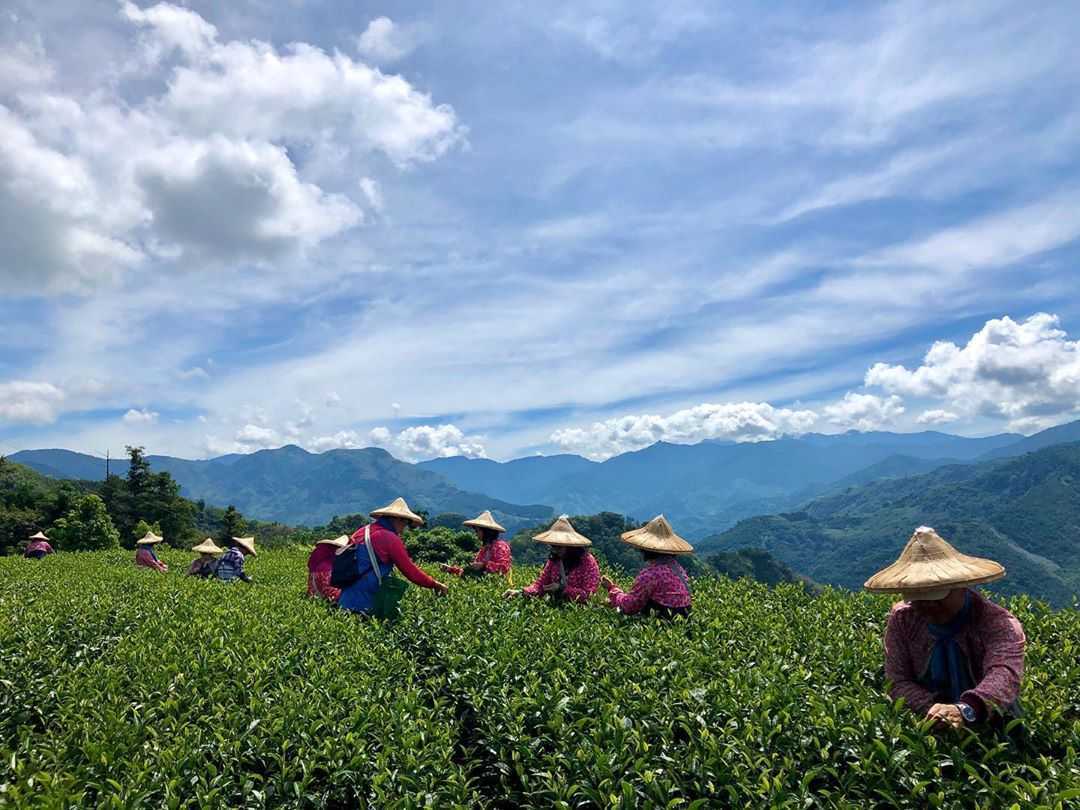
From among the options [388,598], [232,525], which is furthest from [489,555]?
[232,525]

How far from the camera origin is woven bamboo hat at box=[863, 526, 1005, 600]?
12.7 ft

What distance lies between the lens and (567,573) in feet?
26.7

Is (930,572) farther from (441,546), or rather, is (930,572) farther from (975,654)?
(441,546)

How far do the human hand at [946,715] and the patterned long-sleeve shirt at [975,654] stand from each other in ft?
0.39

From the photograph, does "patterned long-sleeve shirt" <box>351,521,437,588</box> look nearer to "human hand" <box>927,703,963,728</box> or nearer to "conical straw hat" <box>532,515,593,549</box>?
"conical straw hat" <box>532,515,593,549</box>

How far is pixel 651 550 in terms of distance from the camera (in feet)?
23.4

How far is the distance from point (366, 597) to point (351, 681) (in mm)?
3341

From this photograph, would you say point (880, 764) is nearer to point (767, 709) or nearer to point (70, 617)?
point (767, 709)

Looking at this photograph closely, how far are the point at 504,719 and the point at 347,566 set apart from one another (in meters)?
4.53

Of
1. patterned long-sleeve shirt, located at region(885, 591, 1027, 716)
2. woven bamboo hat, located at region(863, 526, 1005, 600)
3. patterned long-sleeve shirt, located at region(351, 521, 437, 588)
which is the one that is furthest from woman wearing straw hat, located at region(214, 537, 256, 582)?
woven bamboo hat, located at region(863, 526, 1005, 600)

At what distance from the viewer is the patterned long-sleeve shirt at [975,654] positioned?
362 cm

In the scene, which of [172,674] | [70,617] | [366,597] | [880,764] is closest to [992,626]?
[880,764]

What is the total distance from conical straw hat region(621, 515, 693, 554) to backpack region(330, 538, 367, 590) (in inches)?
136

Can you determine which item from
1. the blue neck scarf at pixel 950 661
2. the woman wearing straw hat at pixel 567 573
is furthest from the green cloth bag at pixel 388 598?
the blue neck scarf at pixel 950 661
